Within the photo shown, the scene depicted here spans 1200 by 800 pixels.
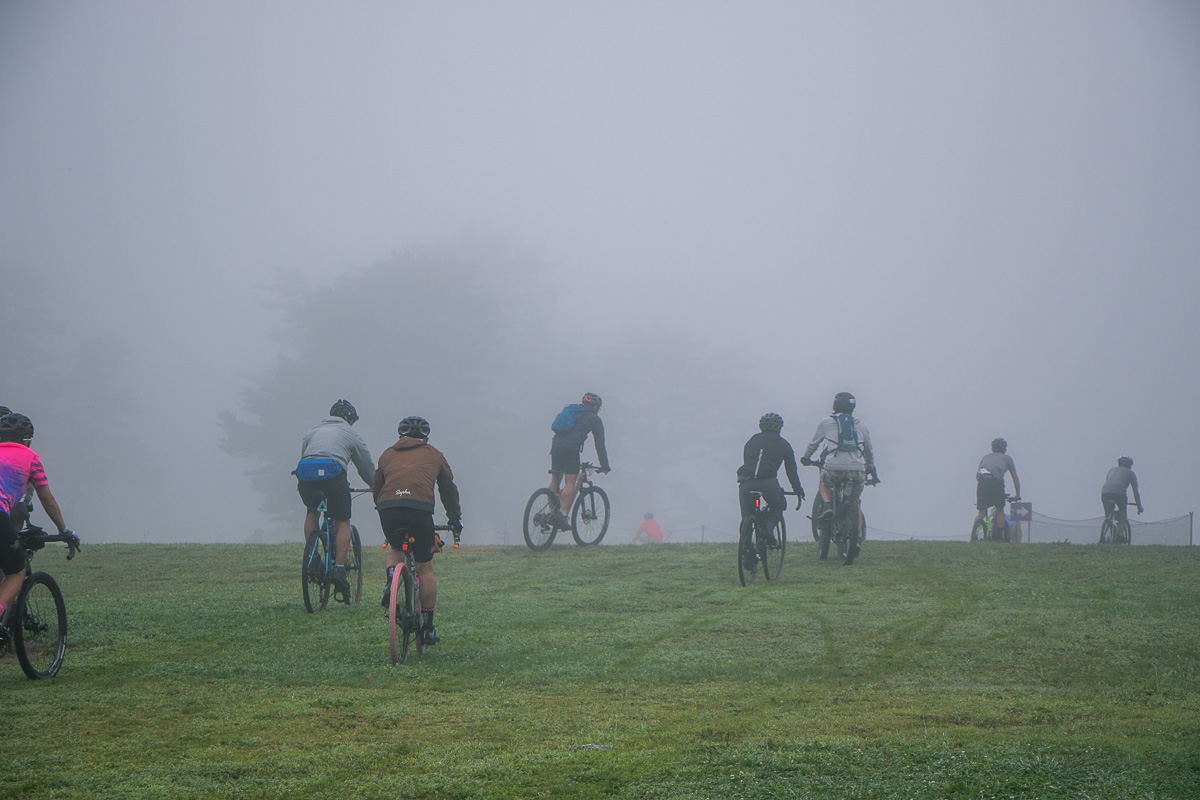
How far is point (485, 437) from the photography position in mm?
60219

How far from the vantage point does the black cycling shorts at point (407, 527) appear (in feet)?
28.4

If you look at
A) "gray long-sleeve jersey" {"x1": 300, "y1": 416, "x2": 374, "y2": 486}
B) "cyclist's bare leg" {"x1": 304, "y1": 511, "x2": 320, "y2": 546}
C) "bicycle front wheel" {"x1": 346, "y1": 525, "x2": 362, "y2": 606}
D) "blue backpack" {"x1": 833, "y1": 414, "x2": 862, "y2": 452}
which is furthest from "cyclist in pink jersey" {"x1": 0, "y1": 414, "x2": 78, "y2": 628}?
"blue backpack" {"x1": 833, "y1": 414, "x2": 862, "y2": 452}

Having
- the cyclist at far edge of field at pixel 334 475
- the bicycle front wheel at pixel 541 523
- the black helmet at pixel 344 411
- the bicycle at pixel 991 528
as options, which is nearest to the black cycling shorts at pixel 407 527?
the cyclist at far edge of field at pixel 334 475

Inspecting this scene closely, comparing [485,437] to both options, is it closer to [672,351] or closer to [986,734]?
[672,351]

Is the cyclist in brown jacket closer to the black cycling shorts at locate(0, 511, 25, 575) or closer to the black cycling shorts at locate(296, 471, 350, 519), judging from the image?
the black cycling shorts at locate(296, 471, 350, 519)

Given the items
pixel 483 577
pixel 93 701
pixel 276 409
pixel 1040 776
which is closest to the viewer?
pixel 1040 776

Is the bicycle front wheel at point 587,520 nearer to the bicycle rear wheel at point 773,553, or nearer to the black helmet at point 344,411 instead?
the bicycle rear wheel at point 773,553

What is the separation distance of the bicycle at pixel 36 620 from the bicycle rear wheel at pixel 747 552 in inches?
312

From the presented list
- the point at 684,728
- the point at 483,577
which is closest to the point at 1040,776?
the point at 684,728

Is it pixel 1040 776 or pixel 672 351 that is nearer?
pixel 1040 776

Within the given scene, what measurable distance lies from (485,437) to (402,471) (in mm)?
51768

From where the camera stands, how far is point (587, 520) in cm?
1750

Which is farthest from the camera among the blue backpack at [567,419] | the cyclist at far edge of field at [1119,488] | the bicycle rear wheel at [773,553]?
the cyclist at far edge of field at [1119,488]

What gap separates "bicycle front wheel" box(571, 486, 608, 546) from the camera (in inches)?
680
